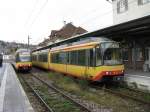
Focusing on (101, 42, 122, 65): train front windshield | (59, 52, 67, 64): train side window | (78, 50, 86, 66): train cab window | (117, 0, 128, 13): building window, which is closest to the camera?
(101, 42, 122, 65): train front windshield

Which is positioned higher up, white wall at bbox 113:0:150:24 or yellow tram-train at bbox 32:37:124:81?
white wall at bbox 113:0:150:24

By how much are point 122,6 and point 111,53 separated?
21.2 meters

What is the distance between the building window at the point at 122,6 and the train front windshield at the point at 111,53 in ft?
64.6

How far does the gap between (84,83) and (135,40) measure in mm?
12451

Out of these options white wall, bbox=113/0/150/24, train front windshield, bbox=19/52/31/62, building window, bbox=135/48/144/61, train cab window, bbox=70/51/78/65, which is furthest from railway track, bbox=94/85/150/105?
train front windshield, bbox=19/52/31/62

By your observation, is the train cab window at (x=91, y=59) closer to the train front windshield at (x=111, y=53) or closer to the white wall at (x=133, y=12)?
the train front windshield at (x=111, y=53)

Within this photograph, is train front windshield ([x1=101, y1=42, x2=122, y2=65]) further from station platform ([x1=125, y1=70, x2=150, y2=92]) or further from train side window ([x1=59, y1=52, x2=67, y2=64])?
train side window ([x1=59, y1=52, x2=67, y2=64])

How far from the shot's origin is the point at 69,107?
44.2 ft

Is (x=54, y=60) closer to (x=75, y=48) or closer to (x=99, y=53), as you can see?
(x=75, y=48)

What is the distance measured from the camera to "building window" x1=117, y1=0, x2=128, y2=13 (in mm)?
38812

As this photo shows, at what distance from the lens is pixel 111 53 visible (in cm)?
1962

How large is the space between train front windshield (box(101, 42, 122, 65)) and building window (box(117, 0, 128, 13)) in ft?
64.6

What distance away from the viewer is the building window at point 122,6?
127 ft

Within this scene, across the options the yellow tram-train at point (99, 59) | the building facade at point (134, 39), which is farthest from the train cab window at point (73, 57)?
the building facade at point (134, 39)
